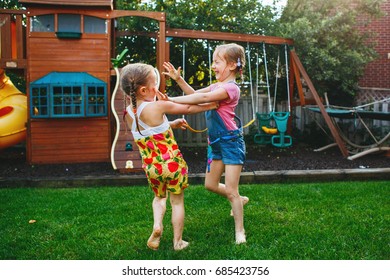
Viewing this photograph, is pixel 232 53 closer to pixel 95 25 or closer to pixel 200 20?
pixel 95 25

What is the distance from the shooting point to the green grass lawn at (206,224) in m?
2.81

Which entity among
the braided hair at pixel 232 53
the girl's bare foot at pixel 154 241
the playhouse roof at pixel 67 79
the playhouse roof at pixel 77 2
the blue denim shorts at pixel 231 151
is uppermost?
the playhouse roof at pixel 77 2

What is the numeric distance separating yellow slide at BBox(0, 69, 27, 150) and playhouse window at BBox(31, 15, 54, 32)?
1.06 metres

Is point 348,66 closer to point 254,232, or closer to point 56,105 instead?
point 56,105

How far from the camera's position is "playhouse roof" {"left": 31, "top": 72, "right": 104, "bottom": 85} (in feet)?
22.2

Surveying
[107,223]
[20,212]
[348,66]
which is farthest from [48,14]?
[348,66]

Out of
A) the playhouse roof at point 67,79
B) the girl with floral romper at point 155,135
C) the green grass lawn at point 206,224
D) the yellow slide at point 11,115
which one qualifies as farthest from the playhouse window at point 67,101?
the girl with floral romper at point 155,135

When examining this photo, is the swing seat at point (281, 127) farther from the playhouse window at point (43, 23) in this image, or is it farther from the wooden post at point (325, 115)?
the playhouse window at point (43, 23)

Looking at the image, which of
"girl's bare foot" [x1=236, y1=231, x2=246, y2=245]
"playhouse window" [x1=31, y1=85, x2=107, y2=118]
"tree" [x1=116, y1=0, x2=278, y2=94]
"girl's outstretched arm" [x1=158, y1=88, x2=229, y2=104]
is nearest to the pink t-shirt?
"girl's outstretched arm" [x1=158, y1=88, x2=229, y2=104]

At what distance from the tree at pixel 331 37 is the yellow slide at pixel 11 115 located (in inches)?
209

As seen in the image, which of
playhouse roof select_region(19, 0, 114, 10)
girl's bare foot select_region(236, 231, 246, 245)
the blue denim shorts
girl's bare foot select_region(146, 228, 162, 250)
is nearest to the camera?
girl's bare foot select_region(146, 228, 162, 250)

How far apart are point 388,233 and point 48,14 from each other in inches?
242

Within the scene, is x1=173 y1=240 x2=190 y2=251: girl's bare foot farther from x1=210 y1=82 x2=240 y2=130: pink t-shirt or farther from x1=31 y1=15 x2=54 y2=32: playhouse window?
x1=31 y1=15 x2=54 y2=32: playhouse window

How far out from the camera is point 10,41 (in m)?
7.00
